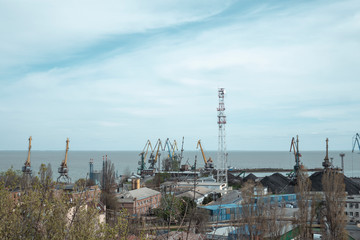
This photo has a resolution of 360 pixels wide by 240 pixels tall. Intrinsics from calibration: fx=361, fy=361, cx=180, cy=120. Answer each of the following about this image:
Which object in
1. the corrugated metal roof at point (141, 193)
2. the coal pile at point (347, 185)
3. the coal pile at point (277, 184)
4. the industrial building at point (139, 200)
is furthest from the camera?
the coal pile at point (277, 184)

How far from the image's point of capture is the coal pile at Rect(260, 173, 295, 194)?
28.1 m

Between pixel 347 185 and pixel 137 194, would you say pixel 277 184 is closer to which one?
pixel 347 185

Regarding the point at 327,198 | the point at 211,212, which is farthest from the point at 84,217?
the point at 211,212

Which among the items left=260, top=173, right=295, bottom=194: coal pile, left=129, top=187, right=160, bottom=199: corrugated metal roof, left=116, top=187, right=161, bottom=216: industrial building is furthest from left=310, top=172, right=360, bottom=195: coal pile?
left=129, top=187, right=160, bottom=199: corrugated metal roof

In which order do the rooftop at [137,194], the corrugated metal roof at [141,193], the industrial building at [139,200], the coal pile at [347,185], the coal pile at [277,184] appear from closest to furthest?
the industrial building at [139,200] → the rooftop at [137,194] → the corrugated metal roof at [141,193] → the coal pile at [347,185] → the coal pile at [277,184]

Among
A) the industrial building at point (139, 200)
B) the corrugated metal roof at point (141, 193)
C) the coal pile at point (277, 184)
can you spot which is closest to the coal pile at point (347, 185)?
the coal pile at point (277, 184)

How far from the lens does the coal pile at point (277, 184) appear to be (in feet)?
92.3

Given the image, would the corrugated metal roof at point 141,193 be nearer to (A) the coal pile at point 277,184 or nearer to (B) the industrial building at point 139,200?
(B) the industrial building at point 139,200

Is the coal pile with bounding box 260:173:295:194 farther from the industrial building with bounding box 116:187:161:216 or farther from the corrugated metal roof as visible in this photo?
the corrugated metal roof

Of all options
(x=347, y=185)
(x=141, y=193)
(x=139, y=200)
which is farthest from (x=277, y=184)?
(x=139, y=200)

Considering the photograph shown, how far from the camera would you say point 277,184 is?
1182 inches

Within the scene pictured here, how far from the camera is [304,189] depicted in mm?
13109

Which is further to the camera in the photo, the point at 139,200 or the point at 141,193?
the point at 141,193

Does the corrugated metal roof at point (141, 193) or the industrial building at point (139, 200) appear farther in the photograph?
the corrugated metal roof at point (141, 193)
